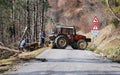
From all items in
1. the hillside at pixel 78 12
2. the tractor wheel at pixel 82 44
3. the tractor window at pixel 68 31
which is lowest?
the tractor wheel at pixel 82 44

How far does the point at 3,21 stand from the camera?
73812 millimetres

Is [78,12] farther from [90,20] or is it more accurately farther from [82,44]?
[82,44]

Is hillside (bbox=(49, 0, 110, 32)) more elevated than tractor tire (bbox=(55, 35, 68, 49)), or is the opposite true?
hillside (bbox=(49, 0, 110, 32))

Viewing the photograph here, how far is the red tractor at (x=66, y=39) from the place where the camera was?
38531 millimetres

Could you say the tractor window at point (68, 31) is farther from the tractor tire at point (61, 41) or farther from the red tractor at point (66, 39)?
the tractor tire at point (61, 41)

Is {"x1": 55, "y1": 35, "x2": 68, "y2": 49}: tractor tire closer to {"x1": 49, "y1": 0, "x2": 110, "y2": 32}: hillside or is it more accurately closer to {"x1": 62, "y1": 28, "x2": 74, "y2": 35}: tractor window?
{"x1": 62, "y1": 28, "x2": 74, "y2": 35}: tractor window

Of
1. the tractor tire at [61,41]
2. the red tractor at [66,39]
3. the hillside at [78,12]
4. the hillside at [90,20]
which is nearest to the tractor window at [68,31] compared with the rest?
the red tractor at [66,39]

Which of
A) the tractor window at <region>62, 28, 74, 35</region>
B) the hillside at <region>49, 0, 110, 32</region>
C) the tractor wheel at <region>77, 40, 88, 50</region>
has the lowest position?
the tractor wheel at <region>77, 40, 88, 50</region>

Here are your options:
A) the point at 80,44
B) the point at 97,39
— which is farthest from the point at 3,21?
the point at 80,44

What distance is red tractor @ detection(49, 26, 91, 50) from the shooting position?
1517 inches

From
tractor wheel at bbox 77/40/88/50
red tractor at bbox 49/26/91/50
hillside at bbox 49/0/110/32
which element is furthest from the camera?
hillside at bbox 49/0/110/32

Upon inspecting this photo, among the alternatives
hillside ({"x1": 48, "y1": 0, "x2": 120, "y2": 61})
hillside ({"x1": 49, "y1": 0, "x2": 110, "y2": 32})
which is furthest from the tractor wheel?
hillside ({"x1": 49, "y1": 0, "x2": 110, "y2": 32})

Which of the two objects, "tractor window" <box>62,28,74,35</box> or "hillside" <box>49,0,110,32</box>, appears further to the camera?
"hillside" <box>49,0,110,32</box>

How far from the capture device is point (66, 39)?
127 ft
